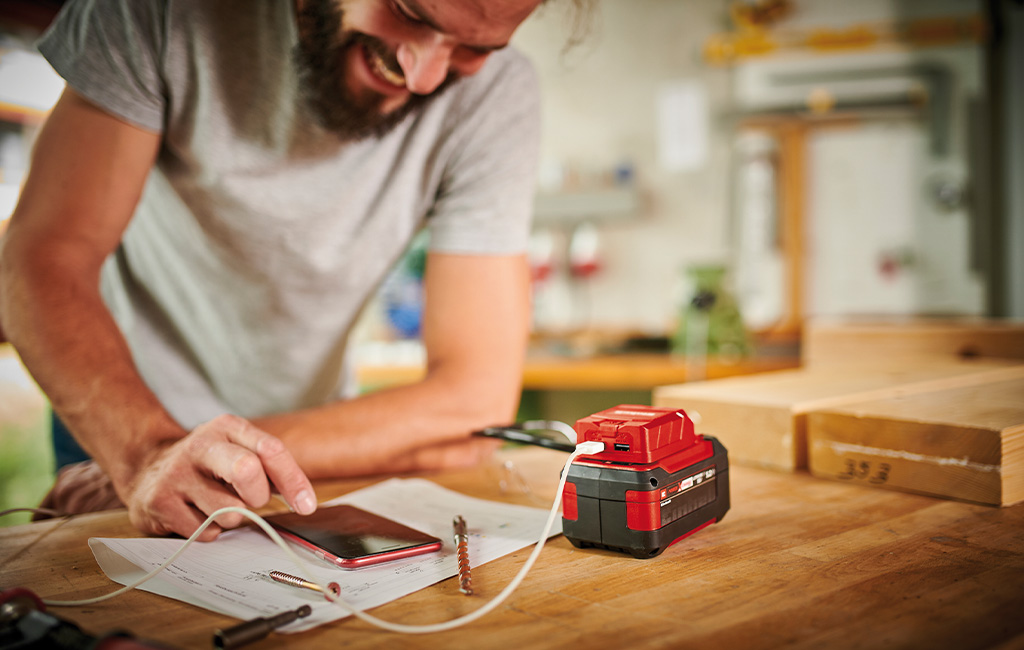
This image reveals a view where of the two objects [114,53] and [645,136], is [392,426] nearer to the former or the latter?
[114,53]

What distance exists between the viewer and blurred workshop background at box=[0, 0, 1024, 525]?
102 inches

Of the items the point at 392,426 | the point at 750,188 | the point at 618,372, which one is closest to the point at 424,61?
the point at 392,426

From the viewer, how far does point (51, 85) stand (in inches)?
90.7

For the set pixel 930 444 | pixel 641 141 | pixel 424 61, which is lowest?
pixel 930 444

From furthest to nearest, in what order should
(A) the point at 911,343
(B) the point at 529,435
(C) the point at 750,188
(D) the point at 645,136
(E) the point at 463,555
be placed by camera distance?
(D) the point at 645,136 < (C) the point at 750,188 < (A) the point at 911,343 < (B) the point at 529,435 < (E) the point at 463,555

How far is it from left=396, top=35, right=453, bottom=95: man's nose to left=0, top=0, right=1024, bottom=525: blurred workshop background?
1.57m

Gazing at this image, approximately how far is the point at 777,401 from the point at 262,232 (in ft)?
2.63

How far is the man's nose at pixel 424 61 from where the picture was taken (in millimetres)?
806

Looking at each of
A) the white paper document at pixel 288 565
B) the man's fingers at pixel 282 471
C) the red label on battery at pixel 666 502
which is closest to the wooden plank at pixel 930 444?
the red label on battery at pixel 666 502

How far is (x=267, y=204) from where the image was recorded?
3.36 feet

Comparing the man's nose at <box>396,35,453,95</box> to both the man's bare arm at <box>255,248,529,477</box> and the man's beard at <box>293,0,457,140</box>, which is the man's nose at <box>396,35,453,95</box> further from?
the man's bare arm at <box>255,248,529,477</box>

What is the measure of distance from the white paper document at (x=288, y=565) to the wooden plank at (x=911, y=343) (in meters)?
1.00

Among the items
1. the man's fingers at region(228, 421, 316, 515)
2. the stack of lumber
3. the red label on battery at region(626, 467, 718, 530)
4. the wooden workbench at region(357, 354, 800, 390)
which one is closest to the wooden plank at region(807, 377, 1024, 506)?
the stack of lumber

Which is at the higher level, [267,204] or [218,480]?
[267,204]
